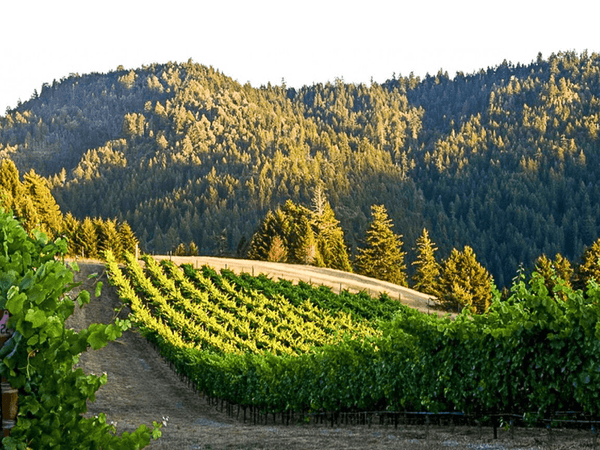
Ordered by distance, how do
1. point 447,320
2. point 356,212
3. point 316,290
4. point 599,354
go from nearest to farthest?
1. point 599,354
2. point 447,320
3. point 316,290
4. point 356,212

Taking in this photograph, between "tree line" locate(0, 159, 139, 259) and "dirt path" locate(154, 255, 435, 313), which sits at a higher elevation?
"tree line" locate(0, 159, 139, 259)

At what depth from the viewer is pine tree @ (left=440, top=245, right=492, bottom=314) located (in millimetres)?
73719

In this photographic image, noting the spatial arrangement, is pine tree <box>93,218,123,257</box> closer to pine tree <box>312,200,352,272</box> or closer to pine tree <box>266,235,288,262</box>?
pine tree <box>266,235,288,262</box>

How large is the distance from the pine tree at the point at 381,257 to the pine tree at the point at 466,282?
13.8m

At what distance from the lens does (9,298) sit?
4.08m

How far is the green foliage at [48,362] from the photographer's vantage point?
4.24 m

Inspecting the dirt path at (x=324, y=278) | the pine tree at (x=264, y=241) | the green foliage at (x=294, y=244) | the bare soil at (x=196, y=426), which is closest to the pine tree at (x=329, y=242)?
the green foliage at (x=294, y=244)

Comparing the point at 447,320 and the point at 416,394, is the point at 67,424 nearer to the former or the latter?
the point at 447,320

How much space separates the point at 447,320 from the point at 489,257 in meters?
183

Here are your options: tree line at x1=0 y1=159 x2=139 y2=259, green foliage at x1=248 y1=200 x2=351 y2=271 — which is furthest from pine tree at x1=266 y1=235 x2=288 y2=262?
tree line at x1=0 y1=159 x2=139 y2=259

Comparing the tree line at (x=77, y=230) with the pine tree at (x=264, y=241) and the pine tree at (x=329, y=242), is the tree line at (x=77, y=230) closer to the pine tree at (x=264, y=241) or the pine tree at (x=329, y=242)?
the pine tree at (x=264, y=241)

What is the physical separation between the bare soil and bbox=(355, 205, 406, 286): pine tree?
36252 mm

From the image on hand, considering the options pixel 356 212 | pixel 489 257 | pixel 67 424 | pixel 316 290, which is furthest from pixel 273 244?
pixel 489 257

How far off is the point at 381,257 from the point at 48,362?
87.5 metres
